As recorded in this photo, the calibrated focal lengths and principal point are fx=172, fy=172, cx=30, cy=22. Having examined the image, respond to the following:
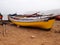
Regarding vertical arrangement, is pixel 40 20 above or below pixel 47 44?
above

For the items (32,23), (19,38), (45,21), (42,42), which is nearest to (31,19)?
(32,23)

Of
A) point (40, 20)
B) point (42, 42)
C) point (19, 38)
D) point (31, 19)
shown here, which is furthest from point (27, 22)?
point (42, 42)

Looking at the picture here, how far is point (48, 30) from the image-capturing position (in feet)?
46.1

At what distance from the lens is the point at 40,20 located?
13.5 metres

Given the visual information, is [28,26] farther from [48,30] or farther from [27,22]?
[48,30]

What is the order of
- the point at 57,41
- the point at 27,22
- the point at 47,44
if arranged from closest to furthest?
the point at 47,44 < the point at 57,41 < the point at 27,22

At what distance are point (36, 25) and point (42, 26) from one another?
526 millimetres

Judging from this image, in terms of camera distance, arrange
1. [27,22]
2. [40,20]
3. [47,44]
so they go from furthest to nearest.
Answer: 1. [27,22]
2. [40,20]
3. [47,44]

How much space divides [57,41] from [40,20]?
2964 millimetres

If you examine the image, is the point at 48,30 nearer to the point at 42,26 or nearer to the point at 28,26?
the point at 42,26

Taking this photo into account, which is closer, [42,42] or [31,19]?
[42,42]

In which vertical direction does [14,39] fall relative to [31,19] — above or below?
below

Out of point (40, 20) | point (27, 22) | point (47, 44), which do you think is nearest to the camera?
point (47, 44)

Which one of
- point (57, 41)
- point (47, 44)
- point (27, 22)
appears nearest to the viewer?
point (47, 44)
